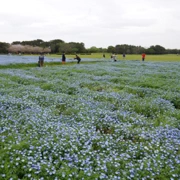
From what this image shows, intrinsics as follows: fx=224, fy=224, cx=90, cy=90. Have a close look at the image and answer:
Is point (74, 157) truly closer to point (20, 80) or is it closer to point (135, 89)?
point (135, 89)

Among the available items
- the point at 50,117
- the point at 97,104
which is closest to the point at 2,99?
the point at 50,117

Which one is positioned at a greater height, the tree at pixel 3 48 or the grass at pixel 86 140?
the tree at pixel 3 48

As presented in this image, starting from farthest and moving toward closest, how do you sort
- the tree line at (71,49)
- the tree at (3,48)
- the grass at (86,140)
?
the tree line at (71,49) < the tree at (3,48) < the grass at (86,140)

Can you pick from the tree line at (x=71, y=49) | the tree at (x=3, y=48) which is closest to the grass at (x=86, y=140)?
the tree line at (x=71, y=49)

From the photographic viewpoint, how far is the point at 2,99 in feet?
28.8

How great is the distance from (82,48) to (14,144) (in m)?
98.9

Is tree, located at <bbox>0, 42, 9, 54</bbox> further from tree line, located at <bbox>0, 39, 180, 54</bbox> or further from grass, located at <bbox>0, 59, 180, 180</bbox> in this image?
grass, located at <bbox>0, 59, 180, 180</bbox>

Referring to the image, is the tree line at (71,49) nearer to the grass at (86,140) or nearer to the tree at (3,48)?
the tree at (3,48)

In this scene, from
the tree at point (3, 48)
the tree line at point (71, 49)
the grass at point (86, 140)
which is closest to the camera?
the grass at point (86, 140)

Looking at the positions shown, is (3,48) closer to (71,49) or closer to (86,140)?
(71,49)

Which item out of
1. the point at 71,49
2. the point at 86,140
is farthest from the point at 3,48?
the point at 86,140

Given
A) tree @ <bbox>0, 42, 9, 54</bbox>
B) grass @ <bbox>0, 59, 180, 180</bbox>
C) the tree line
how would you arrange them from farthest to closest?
the tree line < tree @ <bbox>0, 42, 9, 54</bbox> < grass @ <bbox>0, 59, 180, 180</bbox>

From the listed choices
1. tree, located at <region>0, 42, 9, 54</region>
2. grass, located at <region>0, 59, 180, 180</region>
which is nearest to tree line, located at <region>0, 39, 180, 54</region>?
tree, located at <region>0, 42, 9, 54</region>

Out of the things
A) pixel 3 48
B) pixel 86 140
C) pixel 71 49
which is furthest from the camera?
pixel 3 48
